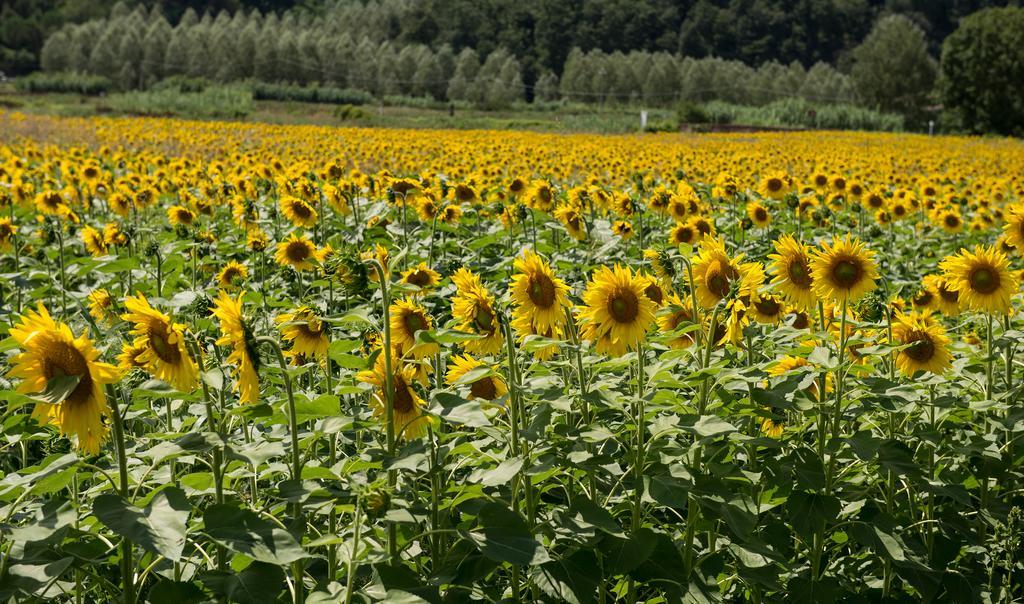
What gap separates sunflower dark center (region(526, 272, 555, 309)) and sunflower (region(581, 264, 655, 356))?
120mm

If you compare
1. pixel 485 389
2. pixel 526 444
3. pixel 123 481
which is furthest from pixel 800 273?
pixel 123 481

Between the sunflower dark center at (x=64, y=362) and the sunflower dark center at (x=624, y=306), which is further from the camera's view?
the sunflower dark center at (x=624, y=306)

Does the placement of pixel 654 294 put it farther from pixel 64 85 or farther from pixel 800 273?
pixel 64 85

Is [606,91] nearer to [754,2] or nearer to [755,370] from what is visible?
[755,370]

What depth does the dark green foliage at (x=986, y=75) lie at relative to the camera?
48.3m

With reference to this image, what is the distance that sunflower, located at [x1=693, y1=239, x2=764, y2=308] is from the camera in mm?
3113

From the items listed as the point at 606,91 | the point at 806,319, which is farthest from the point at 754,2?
the point at 806,319

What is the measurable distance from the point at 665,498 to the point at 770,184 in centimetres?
520

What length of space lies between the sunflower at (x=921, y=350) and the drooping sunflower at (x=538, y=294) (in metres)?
1.27

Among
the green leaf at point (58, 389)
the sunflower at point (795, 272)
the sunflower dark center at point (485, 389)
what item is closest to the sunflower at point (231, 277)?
the sunflower dark center at point (485, 389)

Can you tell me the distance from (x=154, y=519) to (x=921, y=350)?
2578mm

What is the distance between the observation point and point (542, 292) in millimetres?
2814

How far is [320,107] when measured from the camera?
41781 millimetres

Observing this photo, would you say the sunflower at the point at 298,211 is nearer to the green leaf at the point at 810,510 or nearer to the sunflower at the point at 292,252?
the sunflower at the point at 292,252
